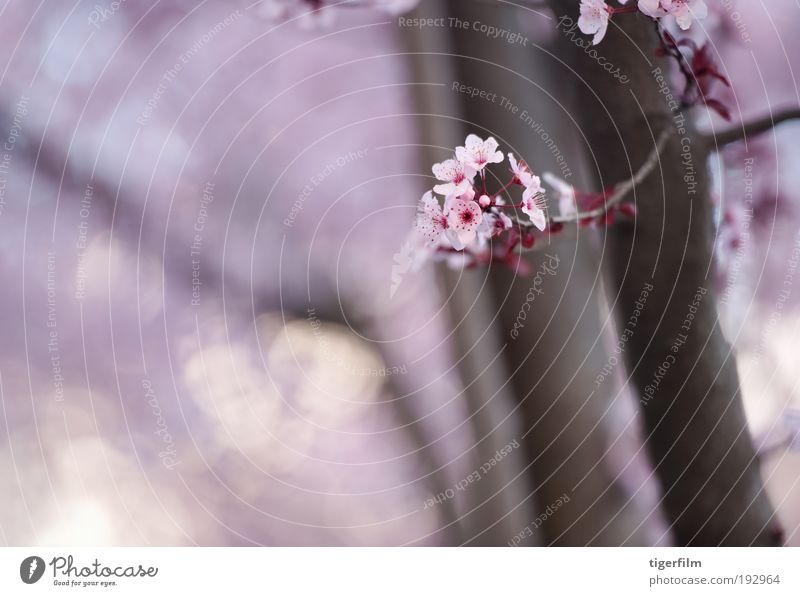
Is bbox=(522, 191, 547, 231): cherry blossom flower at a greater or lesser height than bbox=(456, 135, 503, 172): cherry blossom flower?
lesser

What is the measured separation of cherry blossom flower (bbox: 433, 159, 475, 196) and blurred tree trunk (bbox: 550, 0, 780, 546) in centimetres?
12

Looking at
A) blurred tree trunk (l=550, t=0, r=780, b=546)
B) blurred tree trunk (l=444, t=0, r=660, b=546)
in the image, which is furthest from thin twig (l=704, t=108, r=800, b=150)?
blurred tree trunk (l=444, t=0, r=660, b=546)

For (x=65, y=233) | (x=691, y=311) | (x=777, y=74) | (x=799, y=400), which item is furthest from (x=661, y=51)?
(x=65, y=233)

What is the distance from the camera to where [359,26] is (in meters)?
0.52

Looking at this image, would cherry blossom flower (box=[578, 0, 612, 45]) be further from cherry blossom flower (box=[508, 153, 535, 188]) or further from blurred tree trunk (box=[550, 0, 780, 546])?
cherry blossom flower (box=[508, 153, 535, 188])

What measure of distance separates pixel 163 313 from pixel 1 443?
0.60ft

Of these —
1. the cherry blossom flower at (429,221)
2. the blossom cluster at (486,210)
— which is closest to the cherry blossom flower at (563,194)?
the blossom cluster at (486,210)

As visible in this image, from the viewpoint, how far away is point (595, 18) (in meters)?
0.48

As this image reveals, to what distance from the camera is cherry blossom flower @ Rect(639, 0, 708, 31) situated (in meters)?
0.47

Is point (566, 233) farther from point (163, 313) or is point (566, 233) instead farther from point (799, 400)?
point (163, 313)

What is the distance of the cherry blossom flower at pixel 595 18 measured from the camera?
1.56 feet

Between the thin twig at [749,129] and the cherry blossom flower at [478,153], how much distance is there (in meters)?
0.19

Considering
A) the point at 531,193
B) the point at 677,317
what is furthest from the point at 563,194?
the point at 677,317
